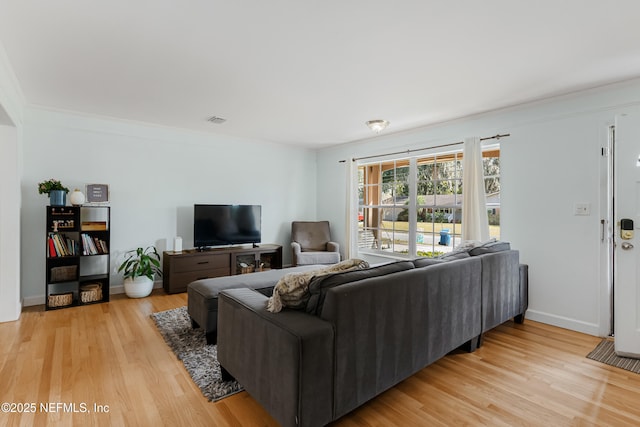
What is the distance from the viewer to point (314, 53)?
95.6 inches

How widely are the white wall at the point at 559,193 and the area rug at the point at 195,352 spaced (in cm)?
319

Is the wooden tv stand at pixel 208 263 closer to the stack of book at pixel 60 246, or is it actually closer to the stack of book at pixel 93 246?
the stack of book at pixel 93 246

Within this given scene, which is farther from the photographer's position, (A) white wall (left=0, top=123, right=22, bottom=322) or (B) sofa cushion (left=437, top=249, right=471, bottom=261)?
(A) white wall (left=0, top=123, right=22, bottom=322)

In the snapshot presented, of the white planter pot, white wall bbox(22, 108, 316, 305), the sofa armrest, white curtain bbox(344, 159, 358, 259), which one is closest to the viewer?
the sofa armrest

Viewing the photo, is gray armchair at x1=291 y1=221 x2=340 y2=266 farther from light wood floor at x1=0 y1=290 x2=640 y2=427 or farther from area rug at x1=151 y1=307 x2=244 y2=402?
light wood floor at x1=0 y1=290 x2=640 y2=427

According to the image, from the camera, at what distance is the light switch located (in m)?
3.13

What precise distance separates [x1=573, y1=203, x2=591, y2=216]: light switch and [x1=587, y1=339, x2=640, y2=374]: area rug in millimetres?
1193

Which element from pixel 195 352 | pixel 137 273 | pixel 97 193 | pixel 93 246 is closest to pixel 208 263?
pixel 137 273

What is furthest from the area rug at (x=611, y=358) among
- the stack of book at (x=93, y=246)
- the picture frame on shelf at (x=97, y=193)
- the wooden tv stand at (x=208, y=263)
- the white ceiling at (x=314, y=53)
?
the picture frame on shelf at (x=97, y=193)

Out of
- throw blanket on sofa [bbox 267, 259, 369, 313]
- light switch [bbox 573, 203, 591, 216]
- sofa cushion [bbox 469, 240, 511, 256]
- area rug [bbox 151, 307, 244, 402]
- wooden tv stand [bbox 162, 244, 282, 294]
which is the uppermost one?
light switch [bbox 573, 203, 591, 216]

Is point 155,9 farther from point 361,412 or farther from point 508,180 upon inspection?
point 508,180

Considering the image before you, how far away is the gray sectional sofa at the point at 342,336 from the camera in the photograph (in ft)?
5.13

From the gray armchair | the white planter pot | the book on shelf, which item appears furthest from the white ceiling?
the gray armchair

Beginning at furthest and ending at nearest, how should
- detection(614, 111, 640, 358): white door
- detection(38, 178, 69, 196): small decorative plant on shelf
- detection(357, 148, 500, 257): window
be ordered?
detection(357, 148, 500, 257): window → detection(38, 178, 69, 196): small decorative plant on shelf → detection(614, 111, 640, 358): white door
